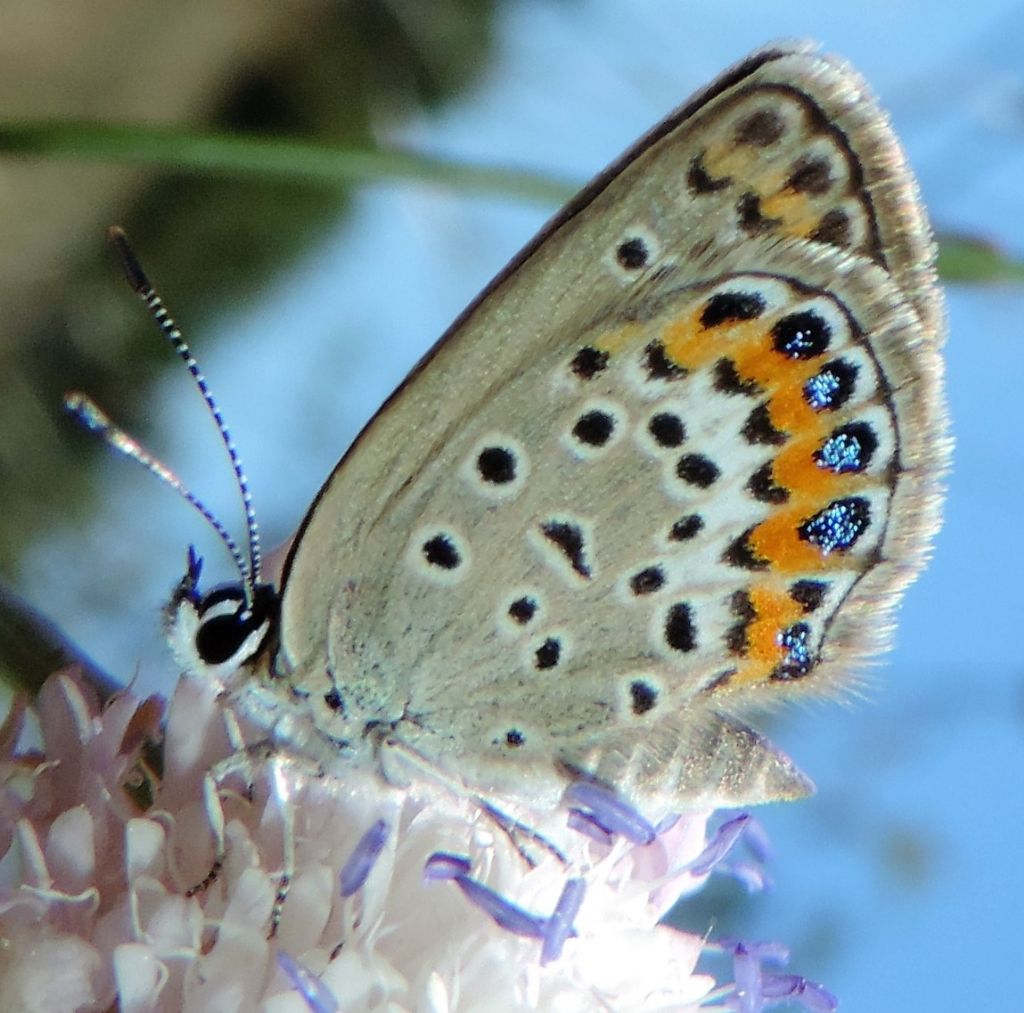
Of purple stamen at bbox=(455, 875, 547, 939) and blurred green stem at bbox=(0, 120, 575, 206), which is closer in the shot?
purple stamen at bbox=(455, 875, 547, 939)

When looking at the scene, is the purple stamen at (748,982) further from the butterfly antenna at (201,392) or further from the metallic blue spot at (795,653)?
the butterfly antenna at (201,392)

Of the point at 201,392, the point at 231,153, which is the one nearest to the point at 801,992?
the point at 201,392

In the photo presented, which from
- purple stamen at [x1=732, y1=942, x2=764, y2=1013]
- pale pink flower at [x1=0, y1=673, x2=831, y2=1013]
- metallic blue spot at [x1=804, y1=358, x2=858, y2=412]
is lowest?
pale pink flower at [x1=0, y1=673, x2=831, y2=1013]

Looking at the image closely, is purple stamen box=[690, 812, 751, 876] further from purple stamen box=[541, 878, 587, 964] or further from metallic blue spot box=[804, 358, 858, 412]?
metallic blue spot box=[804, 358, 858, 412]

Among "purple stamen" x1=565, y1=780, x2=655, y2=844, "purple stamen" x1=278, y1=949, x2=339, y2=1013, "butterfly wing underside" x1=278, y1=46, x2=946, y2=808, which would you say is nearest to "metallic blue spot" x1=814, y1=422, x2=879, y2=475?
"butterfly wing underside" x1=278, y1=46, x2=946, y2=808

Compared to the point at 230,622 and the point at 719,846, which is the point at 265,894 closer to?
the point at 230,622

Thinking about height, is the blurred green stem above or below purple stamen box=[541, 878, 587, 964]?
above

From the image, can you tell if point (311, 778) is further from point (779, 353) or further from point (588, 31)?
point (588, 31)

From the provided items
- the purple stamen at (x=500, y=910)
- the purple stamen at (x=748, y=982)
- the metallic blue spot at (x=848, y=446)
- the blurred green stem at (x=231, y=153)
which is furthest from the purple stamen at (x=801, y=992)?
the blurred green stem at (x=231, y=153)
